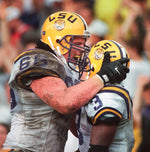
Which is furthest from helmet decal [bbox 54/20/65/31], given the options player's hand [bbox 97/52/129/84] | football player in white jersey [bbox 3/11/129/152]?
player's hand [bbox 97/52/129/84]

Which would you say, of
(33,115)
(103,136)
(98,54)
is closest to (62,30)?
(98,54)

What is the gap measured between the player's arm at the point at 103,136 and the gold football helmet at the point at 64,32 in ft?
2.71

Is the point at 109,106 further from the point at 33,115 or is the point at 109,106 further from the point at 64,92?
the point at 33,115

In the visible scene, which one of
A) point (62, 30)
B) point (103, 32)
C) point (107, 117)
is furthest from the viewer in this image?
point (103, 32)

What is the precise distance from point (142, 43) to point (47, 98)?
3196mm

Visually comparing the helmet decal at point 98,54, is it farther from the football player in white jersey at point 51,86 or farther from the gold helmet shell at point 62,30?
the gold helmet shell at point 62,30

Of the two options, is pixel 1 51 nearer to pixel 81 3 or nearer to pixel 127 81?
pixel 81 3

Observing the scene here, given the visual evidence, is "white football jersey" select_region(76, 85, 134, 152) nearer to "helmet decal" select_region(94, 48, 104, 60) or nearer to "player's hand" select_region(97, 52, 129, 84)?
"player's hand" select_region(97, 52, 129, 84)

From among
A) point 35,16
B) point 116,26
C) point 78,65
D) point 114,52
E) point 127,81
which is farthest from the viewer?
point 35,16

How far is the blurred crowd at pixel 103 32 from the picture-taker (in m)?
6.07

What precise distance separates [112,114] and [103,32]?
3990 millimetres

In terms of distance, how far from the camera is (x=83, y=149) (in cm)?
393

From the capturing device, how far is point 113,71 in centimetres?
366

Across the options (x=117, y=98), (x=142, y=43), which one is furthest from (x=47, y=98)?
(x=142, y=43)
